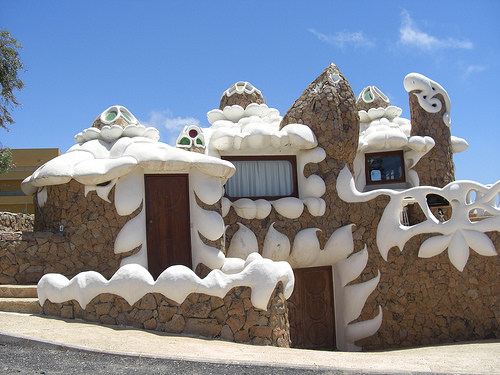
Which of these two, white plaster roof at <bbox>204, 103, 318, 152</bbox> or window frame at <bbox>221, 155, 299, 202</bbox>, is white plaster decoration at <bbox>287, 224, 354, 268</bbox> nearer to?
window frame at <bbox>221, 155, 299, 202</bbox>

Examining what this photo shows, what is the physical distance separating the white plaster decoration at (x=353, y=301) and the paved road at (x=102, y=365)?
6258 mm

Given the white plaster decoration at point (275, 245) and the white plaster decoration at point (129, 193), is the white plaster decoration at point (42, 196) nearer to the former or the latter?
the white plaster decoration at point (129, 193)

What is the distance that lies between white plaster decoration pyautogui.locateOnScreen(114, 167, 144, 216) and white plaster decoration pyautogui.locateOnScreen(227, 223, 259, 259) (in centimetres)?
262

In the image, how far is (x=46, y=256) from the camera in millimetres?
9602

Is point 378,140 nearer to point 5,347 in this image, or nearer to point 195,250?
point 195,250

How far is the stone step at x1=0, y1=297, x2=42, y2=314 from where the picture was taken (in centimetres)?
845

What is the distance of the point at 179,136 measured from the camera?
40.0 ft

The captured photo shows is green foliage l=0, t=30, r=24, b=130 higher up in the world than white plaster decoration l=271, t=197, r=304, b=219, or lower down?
higher up

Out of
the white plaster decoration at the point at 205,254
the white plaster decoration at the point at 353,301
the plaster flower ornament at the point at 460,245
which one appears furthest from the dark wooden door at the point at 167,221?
the plaster flower ornament at the point at 460,245

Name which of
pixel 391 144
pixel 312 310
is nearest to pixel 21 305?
pixel 312 310

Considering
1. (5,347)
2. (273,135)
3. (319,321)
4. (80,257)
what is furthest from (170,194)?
(319,321)

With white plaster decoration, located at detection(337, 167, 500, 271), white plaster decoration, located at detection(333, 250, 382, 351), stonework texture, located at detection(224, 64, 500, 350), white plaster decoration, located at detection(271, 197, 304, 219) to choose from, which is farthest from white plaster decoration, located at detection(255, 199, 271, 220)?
white plaster decoration, located at detection(337, 167, 500, 271)

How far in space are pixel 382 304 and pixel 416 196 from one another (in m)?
2.68

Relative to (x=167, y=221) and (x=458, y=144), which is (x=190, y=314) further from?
(x=458, y=144)
